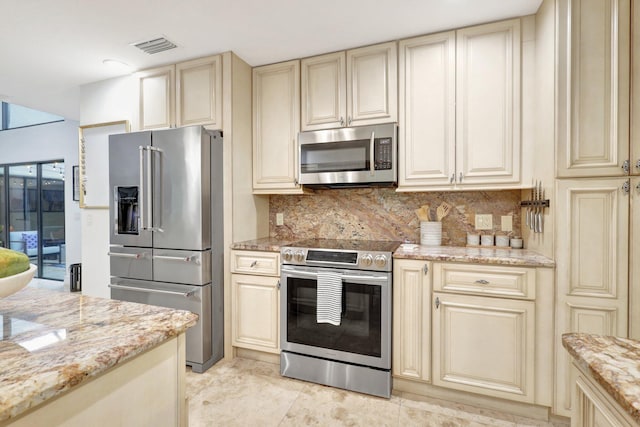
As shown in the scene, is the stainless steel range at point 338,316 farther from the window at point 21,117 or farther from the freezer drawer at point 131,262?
the window at point 21,117

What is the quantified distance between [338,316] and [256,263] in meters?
0.77

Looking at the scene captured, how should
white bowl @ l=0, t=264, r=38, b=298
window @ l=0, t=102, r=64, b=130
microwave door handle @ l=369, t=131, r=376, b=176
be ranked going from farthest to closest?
window @ l=0, t=102, r=64, b=130, microwave door handle @ l=369, t=131, r=376, b=176, white bowl @ l=0, t=264, r=38, b=298

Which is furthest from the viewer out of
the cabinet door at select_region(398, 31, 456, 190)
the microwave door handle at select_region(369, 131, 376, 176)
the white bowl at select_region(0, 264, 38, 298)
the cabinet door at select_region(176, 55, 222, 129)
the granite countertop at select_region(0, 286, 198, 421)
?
the cabinet door at select_region(176, 55, 222, 129)

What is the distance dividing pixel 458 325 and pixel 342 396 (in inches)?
34.7

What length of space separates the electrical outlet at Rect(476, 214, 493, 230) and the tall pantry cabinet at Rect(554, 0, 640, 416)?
69cm

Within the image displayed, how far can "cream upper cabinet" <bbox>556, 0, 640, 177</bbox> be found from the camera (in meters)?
1.66

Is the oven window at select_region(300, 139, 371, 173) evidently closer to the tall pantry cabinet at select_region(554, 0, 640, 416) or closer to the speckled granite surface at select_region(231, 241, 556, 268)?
the speckled granite surface at select_region(231, 241, 556, 268)

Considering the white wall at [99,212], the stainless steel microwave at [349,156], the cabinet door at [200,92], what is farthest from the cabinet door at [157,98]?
the stainless steel microwave at [349,156]

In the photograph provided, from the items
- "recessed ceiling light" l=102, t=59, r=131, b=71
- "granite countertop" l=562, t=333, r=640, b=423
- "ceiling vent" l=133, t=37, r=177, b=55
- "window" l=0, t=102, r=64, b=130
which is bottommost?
"granite countertop" l=562, t=333, r=640, b=423

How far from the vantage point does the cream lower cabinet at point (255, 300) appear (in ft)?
8.07

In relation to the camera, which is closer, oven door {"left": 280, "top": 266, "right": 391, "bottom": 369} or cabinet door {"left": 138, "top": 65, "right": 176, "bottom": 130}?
oven door {"left": 280, "top": 266, "right": 391, "bottom": 369}

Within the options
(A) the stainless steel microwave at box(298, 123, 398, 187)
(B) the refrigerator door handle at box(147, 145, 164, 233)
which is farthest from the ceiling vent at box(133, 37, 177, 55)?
(A) the stainless steel microwave at box(298, 123, 398, 187)

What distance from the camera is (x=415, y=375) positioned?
2084 mm

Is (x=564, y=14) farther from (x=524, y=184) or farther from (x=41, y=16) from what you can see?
(x=41, y=16)
